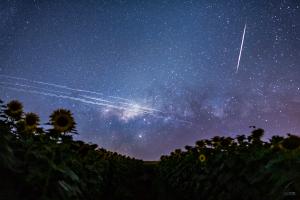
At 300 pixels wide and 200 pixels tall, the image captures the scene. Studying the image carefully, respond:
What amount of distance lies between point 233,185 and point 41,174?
4.79 metres

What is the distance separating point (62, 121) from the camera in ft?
27.4

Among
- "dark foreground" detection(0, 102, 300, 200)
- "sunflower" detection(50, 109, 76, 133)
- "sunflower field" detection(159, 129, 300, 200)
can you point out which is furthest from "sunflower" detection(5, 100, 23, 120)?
"sunflower field" detection(159, 129, 300, 200)

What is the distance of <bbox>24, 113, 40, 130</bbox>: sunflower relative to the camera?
28.2 feet

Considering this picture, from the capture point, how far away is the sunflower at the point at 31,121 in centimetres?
860

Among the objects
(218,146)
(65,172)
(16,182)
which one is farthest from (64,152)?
(218,146)

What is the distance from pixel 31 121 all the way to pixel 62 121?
94cm

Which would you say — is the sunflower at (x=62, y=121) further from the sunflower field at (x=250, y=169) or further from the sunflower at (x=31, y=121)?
the sunflower field at (x=250, y=169)

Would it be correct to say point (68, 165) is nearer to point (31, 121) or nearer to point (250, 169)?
point (31, 121)

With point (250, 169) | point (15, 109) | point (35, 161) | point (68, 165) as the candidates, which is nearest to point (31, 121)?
point (15, 109)

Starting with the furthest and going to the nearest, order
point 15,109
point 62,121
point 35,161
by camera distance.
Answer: point 15,109 → point 62,121 → point 35,161

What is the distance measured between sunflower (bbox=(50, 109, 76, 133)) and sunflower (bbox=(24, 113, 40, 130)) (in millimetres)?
385

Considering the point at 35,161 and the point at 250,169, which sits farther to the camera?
the point at 250,169

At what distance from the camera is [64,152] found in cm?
803

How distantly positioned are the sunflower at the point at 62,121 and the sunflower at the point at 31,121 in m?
0.39
